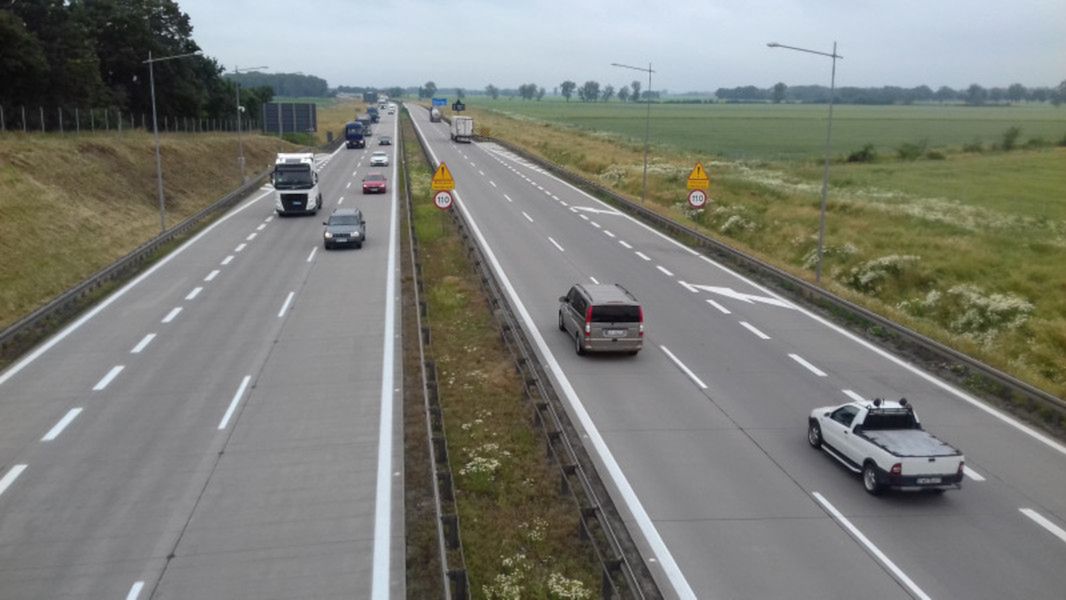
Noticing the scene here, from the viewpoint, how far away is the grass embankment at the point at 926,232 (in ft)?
95.1

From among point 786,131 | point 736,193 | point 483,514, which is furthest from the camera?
point 786,131

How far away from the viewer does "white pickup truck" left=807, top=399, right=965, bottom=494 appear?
14.3 meters

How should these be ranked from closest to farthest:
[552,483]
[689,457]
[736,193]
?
[552,483] → [689,457] → [736,193]

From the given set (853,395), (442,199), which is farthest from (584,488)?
(442,199)

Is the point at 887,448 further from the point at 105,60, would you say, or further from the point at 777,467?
the point at 105,60

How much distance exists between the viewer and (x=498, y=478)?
608 inches

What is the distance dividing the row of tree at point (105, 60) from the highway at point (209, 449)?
33614 mm

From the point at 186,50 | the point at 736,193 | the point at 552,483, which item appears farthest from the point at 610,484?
the point at 186,50

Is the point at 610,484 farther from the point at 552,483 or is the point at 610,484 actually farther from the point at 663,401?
the point at 663,401

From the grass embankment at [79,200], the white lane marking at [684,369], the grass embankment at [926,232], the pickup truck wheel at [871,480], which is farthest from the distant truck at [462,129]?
the pickup truck wheel at [871,480]

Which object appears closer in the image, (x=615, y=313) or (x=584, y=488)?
(x=584, y=488)

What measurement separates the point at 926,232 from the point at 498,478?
32671mm

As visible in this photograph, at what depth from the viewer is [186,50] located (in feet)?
323

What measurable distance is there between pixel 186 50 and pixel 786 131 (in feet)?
277
